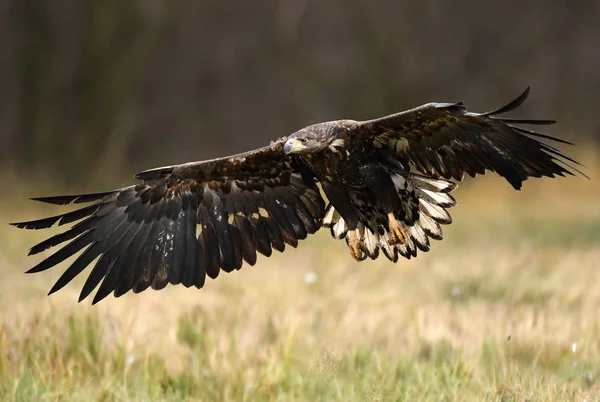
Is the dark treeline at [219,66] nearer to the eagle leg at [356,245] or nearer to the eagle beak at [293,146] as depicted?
the eagle leg at [356,245]

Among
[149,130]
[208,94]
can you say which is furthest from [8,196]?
[208,94]

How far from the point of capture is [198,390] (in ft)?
15.7

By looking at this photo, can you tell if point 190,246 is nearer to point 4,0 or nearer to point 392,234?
point 392,234

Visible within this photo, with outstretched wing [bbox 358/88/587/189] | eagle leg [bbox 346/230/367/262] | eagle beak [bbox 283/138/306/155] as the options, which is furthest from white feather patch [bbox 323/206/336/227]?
eagle beak [bbox 283/138/306/155]

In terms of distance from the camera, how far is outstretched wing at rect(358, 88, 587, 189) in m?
4.53

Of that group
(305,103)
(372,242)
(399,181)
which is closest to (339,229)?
(372,242)

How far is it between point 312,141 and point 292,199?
67 cm

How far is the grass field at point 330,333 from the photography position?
4.66m

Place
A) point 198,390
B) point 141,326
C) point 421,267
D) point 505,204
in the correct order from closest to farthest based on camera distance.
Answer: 1. point 198,390
2. point 141,326
3. point 421,267
4. point 505,204

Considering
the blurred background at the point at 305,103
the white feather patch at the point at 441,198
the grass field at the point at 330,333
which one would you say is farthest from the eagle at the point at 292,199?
the blurred background at the point at 305,103

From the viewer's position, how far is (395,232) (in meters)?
5.25

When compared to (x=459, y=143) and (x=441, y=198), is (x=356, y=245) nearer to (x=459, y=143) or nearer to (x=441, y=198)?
(x=441, y=198)

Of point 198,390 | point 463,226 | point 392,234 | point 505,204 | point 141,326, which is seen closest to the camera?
point 198,390

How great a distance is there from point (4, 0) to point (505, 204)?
6883 millimetres
